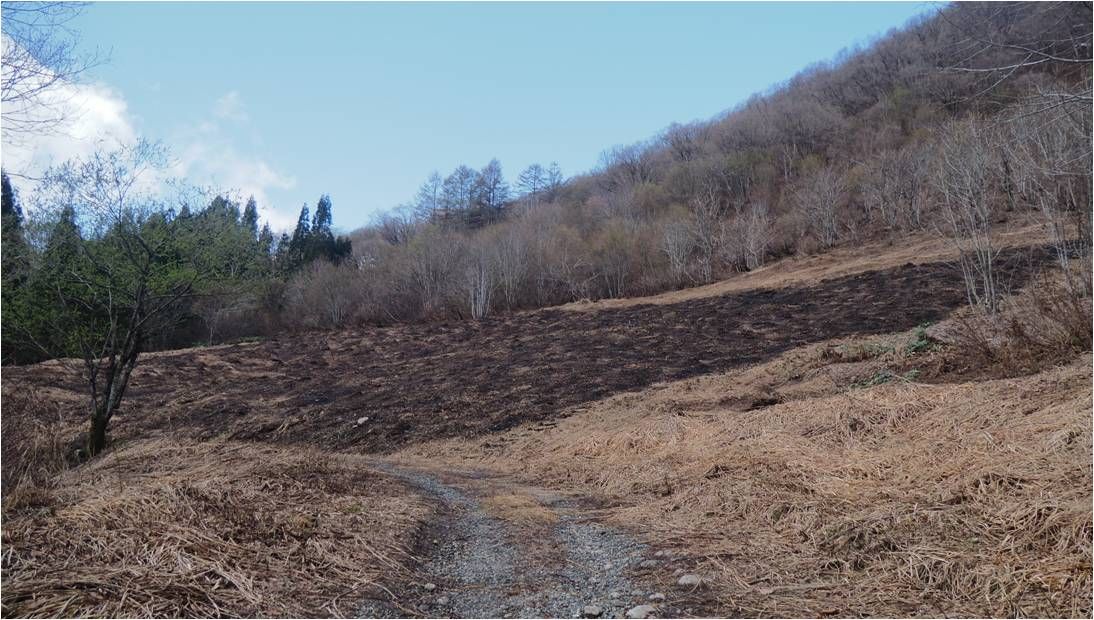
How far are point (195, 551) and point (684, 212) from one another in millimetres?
54779

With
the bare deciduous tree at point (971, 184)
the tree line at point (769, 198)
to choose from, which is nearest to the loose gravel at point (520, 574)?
the tree line at point (769, 198)

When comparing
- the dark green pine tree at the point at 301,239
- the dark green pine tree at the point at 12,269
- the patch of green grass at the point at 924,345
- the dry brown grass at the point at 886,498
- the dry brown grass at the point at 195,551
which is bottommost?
the patch of green grass at the point at 924,345

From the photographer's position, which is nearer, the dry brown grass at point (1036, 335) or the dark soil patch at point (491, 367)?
the dry brown grass at point (1036, 335)

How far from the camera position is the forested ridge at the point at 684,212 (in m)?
7.01

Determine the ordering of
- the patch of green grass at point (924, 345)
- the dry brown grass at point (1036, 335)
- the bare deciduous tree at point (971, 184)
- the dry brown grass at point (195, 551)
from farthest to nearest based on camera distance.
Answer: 1. the bare deciduous tree at point (971, 184)
2. the patch of green grass at point (924, 345)
3. the dry brown grass at point (1036, 335)
4. the dry brown grass at point (195, 551)

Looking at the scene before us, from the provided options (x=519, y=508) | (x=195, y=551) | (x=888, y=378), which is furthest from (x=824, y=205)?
(x=195, y=551)

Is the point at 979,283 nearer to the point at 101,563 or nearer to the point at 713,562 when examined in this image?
the point at 713,562

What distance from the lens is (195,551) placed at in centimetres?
310

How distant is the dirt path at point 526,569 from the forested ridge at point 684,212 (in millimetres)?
Answer: 3736

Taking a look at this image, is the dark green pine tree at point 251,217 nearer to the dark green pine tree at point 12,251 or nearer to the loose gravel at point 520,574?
the dark green pine tree at point 12,251

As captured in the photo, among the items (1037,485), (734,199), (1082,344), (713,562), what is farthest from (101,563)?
(734,199)

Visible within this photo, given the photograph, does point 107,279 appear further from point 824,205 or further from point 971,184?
point 824,205

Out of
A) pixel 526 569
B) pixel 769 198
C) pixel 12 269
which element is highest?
pixel 769 198

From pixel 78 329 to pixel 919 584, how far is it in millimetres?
11254
